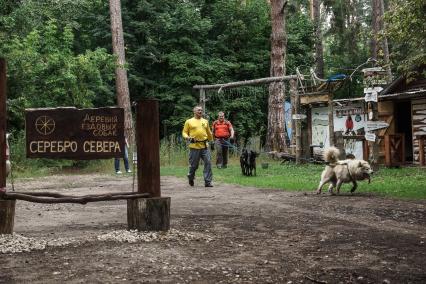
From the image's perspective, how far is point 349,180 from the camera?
40.1ft

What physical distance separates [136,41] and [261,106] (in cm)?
823

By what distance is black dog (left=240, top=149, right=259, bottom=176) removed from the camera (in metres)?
17.6

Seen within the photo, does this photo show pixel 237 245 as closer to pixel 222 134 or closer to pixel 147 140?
pixel 147 140

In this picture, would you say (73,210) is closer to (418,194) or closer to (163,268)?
(163,268)

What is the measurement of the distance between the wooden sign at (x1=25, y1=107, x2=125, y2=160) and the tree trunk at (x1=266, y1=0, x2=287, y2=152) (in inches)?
683

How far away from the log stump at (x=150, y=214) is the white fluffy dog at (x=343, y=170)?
223 inches

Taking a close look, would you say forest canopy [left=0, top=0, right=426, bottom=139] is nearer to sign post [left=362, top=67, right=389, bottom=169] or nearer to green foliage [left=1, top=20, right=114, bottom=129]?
green foliage [left=1, top=20, right=114, bottom=129]

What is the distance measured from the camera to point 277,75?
24.8m

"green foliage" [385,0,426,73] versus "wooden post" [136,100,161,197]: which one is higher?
"green foliage" [385,0,426,73]

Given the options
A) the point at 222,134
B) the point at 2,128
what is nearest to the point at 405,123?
the point at 222,134

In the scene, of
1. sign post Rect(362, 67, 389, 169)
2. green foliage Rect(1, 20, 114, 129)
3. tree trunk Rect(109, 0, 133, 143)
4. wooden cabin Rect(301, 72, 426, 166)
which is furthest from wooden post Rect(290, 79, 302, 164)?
green foliage Rect(1, 20, 114, 129)

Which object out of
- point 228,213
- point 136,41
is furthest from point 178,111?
point 228,213

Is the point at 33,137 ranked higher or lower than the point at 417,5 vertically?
lower

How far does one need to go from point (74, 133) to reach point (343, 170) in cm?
650
